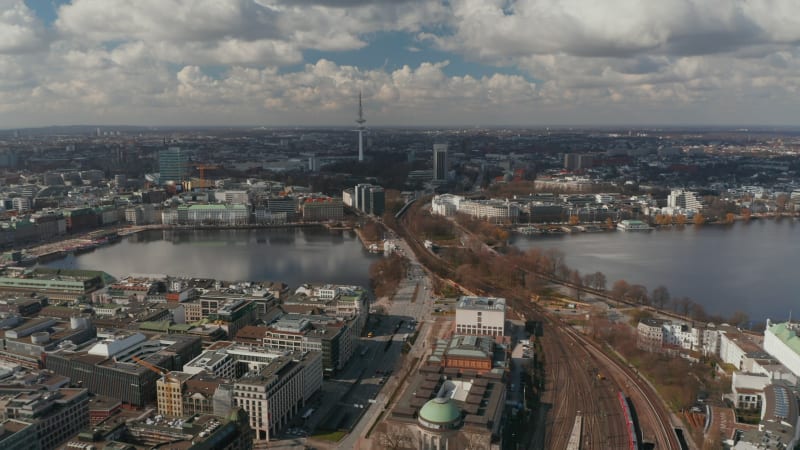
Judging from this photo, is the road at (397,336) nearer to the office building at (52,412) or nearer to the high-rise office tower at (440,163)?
the office building at (52,412)

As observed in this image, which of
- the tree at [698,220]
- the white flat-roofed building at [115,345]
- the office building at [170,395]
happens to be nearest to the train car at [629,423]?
the office building at [170,395]

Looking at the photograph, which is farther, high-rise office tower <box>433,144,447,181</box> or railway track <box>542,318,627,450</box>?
high-rise office tower <box>433,144,447,181</box>

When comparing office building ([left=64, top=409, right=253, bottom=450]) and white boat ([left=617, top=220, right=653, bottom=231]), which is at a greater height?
office building ([left=64, top=409, right=253, bottom=450])

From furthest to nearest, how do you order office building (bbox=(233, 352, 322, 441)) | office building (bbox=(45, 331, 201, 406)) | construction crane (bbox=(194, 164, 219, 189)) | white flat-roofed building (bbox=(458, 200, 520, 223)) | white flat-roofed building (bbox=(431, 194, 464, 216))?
construction crane (bbox=(194, 164, 219, 189))
white flat-roofed building (bbox=(431, 194, 464, 216))
white flat-roofed building (bbox=(458, 200, 520, 223))
office building (bbox=(45, 331, 201, 406))
office building (bbox=(233, 352, 322, 441))

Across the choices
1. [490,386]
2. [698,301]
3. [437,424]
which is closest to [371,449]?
[437,424]

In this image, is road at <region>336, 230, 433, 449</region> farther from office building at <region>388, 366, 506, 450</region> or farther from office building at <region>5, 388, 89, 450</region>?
office building at <region>5, 388, 89, 450</region>

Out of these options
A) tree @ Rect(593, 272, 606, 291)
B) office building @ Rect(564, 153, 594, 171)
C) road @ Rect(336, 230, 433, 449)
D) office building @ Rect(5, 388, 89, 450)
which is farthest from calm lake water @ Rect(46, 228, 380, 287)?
office building @ Rect(564, 153, 594, 171)

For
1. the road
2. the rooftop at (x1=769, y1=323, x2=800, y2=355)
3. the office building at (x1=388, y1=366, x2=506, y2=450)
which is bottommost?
the road
